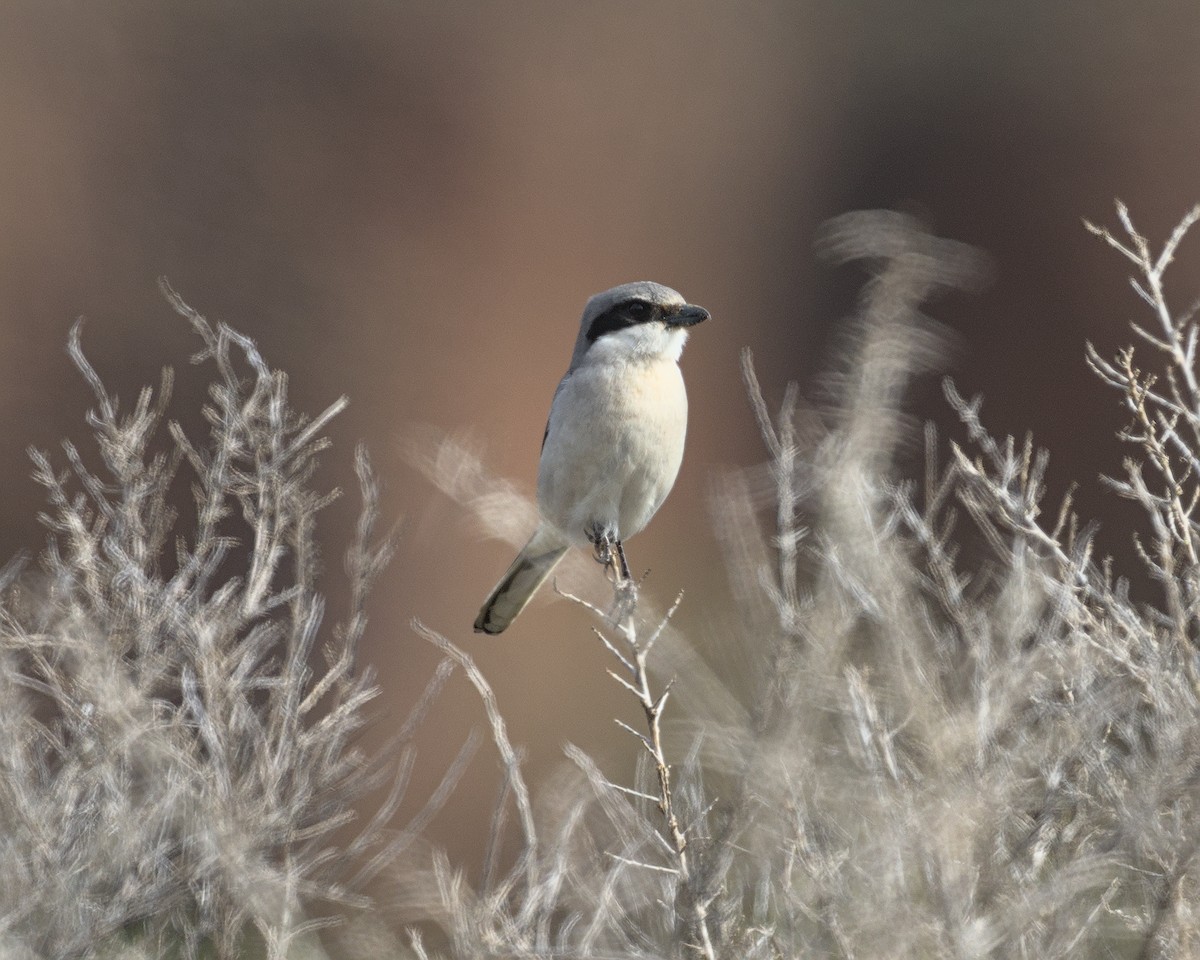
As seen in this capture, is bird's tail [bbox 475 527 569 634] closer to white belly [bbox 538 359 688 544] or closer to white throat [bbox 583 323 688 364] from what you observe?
white belly [bbox 538 359 688 544]

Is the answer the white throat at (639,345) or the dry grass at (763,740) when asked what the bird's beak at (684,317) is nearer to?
the white throat at (639,345)

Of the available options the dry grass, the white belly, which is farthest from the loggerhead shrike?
the dry grass

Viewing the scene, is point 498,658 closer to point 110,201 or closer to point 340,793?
point 110,201

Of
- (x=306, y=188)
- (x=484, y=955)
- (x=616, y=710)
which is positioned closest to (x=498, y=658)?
(x=616, y=710)

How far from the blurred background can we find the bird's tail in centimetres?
505

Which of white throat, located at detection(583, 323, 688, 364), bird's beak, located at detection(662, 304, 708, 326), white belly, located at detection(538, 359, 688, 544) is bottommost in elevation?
white belly, located at detection(538, 359, 688, 544)

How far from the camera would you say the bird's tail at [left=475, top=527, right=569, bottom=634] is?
553 centimetres

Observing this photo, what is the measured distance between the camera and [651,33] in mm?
13094

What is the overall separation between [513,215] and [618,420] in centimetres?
804

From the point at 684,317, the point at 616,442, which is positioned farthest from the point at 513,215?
the point at 616,442

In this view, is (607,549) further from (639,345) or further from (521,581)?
(521,581)

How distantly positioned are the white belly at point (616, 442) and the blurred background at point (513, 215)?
19.1 feet

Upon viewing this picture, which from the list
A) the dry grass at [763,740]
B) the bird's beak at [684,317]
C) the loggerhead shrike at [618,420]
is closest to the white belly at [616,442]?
the loggerhead shrike at [618,420]

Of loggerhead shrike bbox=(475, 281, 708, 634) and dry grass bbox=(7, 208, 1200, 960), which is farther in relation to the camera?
loggerhead shrike bbox=(475, 281, 708, 634)
